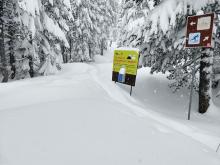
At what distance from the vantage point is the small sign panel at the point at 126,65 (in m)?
11.0


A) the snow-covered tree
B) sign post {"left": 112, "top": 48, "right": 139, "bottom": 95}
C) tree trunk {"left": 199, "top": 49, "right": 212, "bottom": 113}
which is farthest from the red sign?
sign post {"left": 112, "top": 48, "right": 139, "bottom": 95}

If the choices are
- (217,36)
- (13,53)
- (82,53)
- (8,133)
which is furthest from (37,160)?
(82,53)

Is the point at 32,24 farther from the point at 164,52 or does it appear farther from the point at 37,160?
the point at 37,160

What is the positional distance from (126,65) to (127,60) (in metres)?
0.24

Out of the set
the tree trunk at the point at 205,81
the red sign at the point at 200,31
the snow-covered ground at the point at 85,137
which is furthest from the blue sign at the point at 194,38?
the snow-covered ground at the point at 85,137

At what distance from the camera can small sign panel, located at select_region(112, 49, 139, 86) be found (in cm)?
1103

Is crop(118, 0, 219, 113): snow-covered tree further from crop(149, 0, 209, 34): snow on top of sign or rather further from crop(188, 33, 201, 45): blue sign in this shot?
crop(188, 33, 201, 45): blue sign

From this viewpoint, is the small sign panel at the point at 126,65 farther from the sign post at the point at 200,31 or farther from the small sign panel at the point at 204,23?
the small sign panel at the point at 204,23

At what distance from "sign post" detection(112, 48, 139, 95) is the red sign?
2659mm

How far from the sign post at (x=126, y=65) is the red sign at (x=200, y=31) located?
2.66 metres

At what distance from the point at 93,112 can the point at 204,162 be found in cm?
265

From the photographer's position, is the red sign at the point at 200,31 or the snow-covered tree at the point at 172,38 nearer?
the red sign at the point at 200,31

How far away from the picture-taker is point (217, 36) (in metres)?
11.6

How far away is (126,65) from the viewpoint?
11445 millimetres
